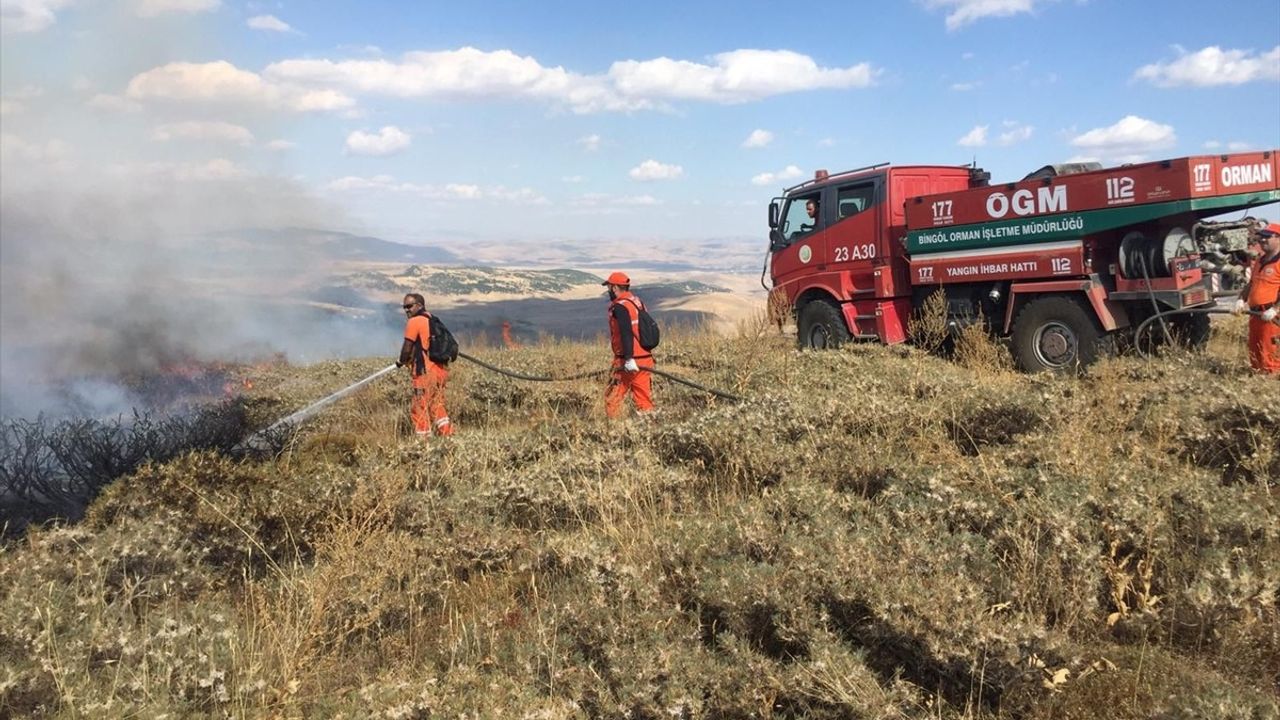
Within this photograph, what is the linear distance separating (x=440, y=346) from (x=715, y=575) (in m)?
5.18

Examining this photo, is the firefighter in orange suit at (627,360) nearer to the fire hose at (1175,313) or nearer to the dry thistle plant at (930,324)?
the dry thistle plant at (930,324)

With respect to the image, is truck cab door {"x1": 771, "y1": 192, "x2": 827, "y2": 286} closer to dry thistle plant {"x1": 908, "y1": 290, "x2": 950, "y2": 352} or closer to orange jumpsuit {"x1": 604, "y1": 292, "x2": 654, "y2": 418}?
dry thistle plant {"x1": 908, "y1": 290, "x2": 950, "y2": 352}

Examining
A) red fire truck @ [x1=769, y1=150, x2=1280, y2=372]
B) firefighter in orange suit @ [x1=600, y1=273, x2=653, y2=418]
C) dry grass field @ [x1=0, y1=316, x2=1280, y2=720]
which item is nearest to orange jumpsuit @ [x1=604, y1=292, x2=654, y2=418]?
firefighter in orange suit @ [x1=600, y1=273, x2=653, y2=418]

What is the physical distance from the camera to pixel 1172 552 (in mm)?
3494

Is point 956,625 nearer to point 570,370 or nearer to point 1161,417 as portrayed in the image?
point 1161,417

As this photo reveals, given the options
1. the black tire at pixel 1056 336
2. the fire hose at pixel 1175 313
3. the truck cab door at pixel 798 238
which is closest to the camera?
the fire hose at pixel 1175 313

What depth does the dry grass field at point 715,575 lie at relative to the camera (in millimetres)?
2875

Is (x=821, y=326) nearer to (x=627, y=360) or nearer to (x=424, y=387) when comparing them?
(x=627, y=360)

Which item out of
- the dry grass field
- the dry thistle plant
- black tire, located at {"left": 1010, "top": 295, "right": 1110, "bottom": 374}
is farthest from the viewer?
the dry thistle plant

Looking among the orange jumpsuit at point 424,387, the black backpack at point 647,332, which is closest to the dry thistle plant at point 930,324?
the black backpack at point 647,332

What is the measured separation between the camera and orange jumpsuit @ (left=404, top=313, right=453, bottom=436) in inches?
309

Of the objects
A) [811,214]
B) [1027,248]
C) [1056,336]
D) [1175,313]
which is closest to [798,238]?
[811,214]

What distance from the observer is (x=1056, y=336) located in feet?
30.3

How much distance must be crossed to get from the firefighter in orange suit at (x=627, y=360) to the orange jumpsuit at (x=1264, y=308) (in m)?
5.61
